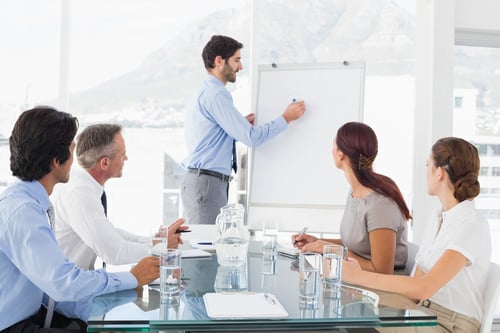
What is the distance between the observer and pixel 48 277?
176 centimetres

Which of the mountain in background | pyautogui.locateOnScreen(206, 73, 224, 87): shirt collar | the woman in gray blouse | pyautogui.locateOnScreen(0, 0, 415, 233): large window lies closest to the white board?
pyautogui.locateOnScreen(206, 73, 224, 87): shirt collar

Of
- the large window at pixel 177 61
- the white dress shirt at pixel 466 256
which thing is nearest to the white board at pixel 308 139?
the large window at pixel 177 61

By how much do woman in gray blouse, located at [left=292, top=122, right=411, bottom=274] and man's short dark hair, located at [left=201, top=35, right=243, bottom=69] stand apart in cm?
139

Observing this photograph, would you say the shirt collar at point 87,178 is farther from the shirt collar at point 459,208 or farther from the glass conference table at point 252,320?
the shirt collar at point 459,208

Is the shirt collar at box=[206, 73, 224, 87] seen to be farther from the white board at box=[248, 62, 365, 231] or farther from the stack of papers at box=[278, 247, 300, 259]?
the stack of papers at box=[278, 247, 300, 259]

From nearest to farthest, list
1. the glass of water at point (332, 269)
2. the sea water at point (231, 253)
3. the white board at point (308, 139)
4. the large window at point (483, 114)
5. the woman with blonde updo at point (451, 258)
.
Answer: the glass of water at point (332, 269), the woman with blonde updo at point (451, 258), the sea water at point (231, 253), the white board at point (308, 139), the large window at point (483, 114)

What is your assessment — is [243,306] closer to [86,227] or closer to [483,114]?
[86,227]

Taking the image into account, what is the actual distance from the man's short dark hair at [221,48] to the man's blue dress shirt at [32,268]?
2.15m

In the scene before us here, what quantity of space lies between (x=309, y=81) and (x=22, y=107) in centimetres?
212

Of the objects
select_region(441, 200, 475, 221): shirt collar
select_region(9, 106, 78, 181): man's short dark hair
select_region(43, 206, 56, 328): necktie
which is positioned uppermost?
select_region(9, 106, 78, 181): man's short dark hair

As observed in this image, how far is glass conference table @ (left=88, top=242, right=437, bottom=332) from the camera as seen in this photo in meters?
1.50

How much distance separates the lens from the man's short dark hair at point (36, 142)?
1911mm

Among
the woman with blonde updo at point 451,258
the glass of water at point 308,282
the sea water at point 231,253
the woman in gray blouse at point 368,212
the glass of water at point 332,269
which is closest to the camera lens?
the glass of water at point 308,282

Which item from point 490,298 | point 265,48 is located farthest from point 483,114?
point 490,298
